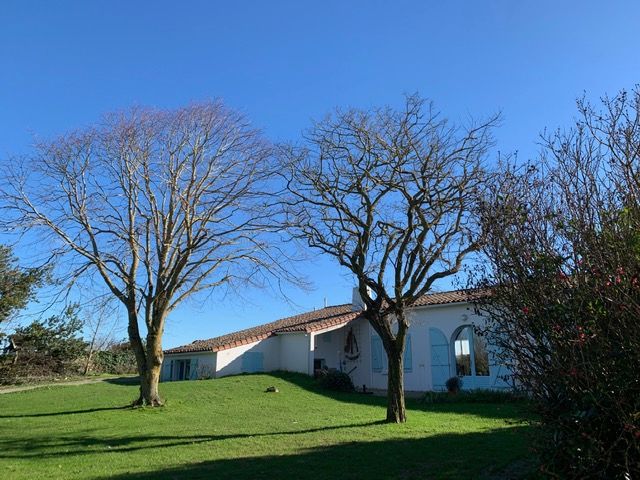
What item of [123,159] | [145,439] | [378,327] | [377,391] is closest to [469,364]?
[377,391]

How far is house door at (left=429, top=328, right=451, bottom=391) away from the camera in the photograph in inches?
915

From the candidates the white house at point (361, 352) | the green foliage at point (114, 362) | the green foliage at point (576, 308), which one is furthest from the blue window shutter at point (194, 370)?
the green foliage at point (576, 308)

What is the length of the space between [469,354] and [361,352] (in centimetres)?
694

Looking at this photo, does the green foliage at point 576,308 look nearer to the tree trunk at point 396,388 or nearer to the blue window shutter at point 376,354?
the tree trunk at point 396,388

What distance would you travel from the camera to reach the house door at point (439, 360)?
23.2m

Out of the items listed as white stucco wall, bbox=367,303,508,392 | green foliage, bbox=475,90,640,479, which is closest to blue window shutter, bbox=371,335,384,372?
white stucco wall, bbox=367,303,508,392

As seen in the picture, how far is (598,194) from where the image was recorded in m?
4.92

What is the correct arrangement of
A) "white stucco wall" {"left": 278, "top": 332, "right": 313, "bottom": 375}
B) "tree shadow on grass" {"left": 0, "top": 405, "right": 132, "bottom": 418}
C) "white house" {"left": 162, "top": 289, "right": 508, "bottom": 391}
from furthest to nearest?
1. "white stucco wall" {"left": 278, "top": 332, "right": 313, "bottom": 375}
2. "white house" {"left": 162, "top": 289, "right": 508, "bottom": 391}
3. "tree shadow on grass" {"left": 0, "top": 405, "right": 132, "bottom": 418}

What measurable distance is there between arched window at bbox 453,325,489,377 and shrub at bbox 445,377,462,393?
107cm

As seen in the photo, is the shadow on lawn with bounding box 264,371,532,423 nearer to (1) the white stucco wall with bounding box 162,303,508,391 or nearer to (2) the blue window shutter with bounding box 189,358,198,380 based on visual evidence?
(1) the white stucco wall with bounding box 162,303,508,391

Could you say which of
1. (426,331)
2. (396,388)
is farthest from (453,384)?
(396,388)

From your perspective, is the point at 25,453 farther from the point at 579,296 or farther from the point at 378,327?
the point at 579,296

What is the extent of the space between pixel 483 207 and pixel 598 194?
3.96 ft

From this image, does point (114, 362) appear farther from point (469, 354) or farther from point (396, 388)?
point (396, 388)
